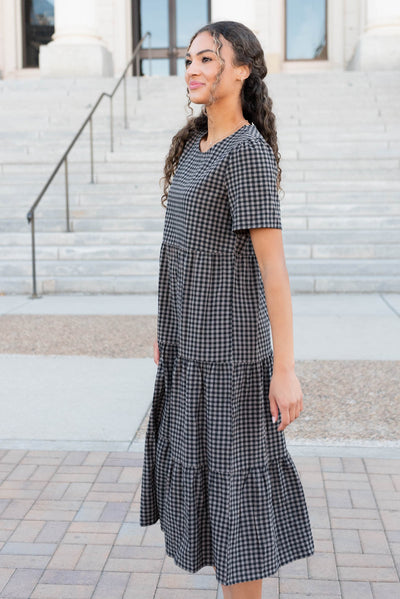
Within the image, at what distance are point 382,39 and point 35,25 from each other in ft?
31.2

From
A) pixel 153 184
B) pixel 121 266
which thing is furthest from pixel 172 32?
pixel 121 266

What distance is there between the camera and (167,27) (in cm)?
2139

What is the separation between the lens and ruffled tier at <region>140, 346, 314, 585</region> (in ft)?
6.91

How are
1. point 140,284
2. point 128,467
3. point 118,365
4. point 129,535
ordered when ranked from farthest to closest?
1. point 140,284
2. point 118,365
3. point 128,467
4. point 129,535

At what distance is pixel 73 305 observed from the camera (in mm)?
8500

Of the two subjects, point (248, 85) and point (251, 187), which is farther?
point (248, 85)

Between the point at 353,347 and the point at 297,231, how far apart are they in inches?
159

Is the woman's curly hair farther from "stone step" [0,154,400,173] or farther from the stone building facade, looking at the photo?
the stone building facade

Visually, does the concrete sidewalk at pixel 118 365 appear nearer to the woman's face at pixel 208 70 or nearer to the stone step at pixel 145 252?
the stone step at pixel 145 252

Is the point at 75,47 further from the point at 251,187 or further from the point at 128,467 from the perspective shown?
the point at 251,187

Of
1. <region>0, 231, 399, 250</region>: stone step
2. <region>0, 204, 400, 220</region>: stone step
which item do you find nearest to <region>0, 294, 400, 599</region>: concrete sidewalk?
<region>0, 231, 399, 250</region>: stone step

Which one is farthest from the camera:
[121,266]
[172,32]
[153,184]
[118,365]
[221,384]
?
[172,32]

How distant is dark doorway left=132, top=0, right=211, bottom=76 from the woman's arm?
20.1 meters

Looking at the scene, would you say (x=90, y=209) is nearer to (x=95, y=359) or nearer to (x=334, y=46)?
(x=95, y=359)
